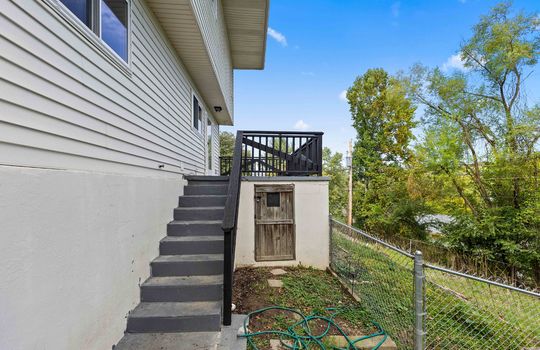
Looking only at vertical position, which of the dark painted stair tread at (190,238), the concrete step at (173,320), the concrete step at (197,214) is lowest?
the concrete step at (173,320)

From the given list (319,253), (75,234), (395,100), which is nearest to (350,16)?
(395,100)

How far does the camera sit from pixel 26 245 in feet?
4.45

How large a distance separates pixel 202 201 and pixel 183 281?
1527 mm

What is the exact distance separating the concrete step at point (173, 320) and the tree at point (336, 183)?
16061mm

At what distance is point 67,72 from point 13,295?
1411 mm

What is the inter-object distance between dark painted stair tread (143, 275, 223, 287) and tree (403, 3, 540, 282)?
10090mm

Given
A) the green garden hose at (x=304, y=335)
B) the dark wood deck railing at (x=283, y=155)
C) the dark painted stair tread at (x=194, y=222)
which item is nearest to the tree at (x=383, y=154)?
the dark wood deck railing at (x=283, y=155)

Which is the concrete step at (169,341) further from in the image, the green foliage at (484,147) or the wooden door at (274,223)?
the green foliage at (484,147)

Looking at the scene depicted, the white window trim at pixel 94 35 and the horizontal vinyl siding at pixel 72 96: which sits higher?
the white window trim at pixel 94 35

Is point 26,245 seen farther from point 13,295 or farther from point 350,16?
point 350,16

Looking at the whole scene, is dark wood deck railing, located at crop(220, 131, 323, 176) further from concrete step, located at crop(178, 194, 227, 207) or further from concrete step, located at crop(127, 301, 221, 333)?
concrete step, located at crop(127, 301, 221, 333)

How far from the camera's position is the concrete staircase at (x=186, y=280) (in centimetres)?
241

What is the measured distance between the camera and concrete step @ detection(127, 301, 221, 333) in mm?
2400

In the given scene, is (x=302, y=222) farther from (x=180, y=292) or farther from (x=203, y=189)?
(x=180, y=292)
